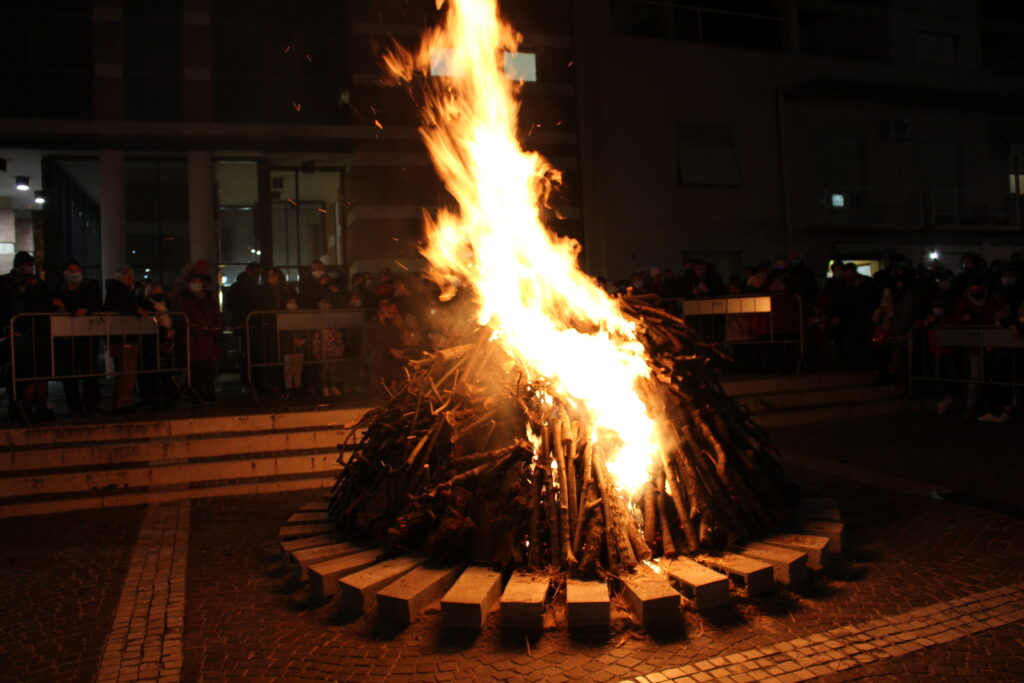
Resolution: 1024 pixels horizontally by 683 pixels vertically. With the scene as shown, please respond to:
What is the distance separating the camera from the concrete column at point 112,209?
19.7 meters

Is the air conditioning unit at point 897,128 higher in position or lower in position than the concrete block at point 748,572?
higher

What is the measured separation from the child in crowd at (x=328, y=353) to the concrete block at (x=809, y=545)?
25.5 feet

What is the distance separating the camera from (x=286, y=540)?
5.68 metres

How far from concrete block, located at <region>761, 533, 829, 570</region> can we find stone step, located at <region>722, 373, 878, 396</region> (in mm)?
6355

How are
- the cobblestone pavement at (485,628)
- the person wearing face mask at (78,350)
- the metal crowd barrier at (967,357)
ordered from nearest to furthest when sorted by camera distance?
the cobblestone pavement at (485,628), the person wearing face mask at (78,350), the metal crowd barrier at (967,357)

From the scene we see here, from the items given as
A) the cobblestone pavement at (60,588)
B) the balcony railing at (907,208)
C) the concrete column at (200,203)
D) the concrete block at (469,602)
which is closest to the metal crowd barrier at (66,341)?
the cobblestone pavement at (60,588)

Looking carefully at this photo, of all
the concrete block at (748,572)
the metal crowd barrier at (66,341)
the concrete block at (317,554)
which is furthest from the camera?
the metal crowd barrier at (66,341)

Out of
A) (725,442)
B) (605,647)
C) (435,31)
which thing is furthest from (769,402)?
(435,31)

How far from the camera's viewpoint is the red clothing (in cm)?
1091

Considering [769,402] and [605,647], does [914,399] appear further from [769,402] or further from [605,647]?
[605,647]

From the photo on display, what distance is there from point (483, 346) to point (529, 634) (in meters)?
2.44

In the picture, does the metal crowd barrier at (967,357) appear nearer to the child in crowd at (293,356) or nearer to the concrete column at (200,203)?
the child in crowd at (293,356)

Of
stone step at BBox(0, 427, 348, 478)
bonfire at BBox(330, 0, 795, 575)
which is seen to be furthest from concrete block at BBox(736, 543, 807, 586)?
stone step at BBox(0, 427, 348, 478)

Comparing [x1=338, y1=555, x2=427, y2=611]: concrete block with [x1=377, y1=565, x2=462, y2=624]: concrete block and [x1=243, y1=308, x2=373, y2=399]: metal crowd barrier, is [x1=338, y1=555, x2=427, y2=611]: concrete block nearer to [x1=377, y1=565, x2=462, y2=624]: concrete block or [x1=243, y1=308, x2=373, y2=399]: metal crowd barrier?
[x1=377, y1=565, x2=462, y2=624]: concrete block
